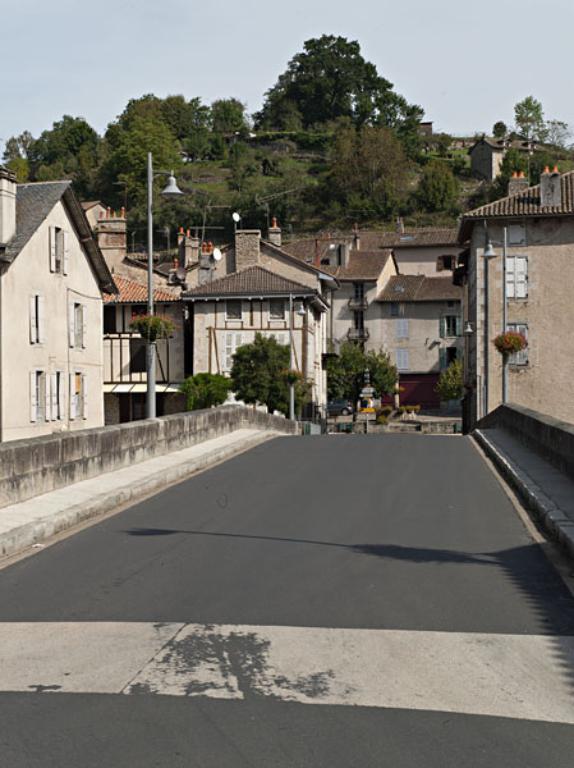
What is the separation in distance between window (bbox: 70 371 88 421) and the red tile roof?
14.9 meters

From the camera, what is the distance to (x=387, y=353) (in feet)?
274

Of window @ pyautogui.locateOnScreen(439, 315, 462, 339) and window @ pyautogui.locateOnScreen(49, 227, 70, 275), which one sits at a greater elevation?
window @ pyautogui.locateOnScreen(49, 227, 70, 275)

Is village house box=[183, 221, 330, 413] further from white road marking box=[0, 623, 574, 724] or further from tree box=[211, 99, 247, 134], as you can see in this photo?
tree box=[211, 99, 247, 134]

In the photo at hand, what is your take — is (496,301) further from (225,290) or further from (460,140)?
(460,140)

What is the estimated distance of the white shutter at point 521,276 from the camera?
52.6 metres

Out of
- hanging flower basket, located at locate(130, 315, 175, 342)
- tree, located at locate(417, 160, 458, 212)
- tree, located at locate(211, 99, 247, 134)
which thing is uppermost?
tree, located at locate(211, 99, 247, 134)

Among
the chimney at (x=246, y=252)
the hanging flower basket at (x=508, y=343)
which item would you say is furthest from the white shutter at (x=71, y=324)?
the chimney at (x=246, y=252)

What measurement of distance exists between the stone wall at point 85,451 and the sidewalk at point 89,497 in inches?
6.1

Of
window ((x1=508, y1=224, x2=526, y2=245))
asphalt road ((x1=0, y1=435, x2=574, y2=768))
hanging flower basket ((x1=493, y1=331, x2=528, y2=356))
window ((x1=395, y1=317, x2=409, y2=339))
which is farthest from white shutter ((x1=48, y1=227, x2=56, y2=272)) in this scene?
window ((x1=395, y1=317, x2=409, y2=339))

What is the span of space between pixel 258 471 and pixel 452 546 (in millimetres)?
8735

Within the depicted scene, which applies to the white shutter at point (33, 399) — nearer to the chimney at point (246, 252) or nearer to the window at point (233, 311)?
the window at point (233, 311)

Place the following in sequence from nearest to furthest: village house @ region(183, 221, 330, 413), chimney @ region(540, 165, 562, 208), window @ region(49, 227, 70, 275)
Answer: window @ region(49, 227, 70, 275), chimney @ region(540, 165, 562, 208), village house @ region(183, 221, 330, 413)

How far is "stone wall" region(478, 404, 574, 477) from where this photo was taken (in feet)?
53.0

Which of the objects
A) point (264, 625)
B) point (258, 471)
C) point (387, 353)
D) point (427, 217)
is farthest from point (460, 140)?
point (264, 625)
